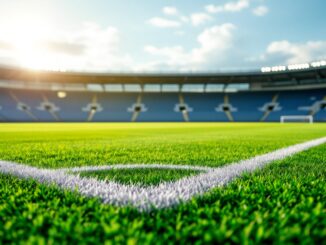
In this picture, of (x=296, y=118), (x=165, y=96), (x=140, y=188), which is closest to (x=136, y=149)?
(x=140, y=188)

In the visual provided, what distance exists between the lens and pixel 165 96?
153 ft

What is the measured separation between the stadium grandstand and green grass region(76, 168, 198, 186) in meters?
39.2

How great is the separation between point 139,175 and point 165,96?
44.2 metres

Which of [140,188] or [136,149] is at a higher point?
[140,188]

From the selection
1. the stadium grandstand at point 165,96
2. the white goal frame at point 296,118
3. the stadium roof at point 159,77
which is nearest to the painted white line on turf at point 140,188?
the white goal frame at point 296,118

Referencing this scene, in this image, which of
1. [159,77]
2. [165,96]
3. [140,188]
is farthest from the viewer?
[165,96]

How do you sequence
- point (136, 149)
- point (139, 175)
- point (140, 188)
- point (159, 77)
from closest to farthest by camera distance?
point (140, 188) → point (139, 175) → point (136, 149) → point (159, 77)

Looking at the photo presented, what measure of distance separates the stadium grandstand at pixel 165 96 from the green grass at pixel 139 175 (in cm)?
3917

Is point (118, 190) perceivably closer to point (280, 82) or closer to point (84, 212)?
point (84, 212)

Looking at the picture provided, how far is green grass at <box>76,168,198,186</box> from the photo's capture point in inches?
93.2

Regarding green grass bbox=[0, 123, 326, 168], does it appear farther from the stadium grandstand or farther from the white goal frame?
the stadium grandstand

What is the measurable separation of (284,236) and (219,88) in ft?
153

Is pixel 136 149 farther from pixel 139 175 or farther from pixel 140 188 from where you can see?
pixel 140 188

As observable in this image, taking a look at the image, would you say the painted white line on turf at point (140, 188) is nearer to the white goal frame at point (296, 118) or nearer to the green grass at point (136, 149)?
the green grass at point (136, 149)
